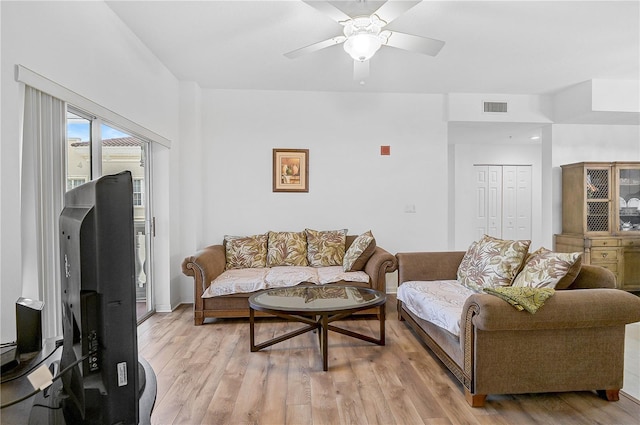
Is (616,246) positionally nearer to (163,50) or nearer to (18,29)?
(163,50)

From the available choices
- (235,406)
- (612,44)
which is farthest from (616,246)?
(235,406)

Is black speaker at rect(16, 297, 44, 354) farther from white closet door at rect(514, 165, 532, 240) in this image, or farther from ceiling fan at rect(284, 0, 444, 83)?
white closet door at rect(514, 165, 532, 240)

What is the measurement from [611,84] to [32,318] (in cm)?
568

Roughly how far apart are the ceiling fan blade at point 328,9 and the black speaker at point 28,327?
2.12m

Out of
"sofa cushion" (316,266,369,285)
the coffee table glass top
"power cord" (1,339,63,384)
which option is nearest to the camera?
"power cord" (1,339,63,384)

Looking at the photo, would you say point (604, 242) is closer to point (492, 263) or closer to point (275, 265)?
point (492, 263)

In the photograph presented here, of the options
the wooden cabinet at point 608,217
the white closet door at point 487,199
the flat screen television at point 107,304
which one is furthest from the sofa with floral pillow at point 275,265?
the white closet door at point 487,199

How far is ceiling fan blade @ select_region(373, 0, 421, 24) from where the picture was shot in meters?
2.07

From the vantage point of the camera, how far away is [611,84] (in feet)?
13.4

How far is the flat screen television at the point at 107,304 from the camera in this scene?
67 cm

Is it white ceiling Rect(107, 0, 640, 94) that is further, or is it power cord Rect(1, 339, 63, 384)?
white ceiling Rect(107, 0, 640, 94)

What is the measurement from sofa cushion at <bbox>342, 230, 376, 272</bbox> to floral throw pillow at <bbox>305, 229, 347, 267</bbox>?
0.35 metres

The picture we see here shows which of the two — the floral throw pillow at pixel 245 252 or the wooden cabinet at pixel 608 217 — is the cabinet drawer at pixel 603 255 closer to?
the wooden cabinet at pixel 608 217

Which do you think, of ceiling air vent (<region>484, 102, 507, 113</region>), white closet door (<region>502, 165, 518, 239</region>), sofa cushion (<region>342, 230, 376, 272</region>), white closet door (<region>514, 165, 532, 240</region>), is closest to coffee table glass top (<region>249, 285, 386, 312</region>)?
sofa cushion (<region>342, 230, 376, 272</region>)
